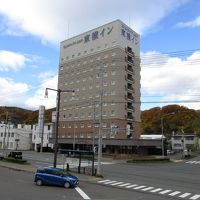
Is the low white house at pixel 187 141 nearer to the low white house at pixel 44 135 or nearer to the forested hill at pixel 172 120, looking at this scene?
the forested hill at pixel 172 120

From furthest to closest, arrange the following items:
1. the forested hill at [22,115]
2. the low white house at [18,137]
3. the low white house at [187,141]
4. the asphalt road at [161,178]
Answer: the forested hill at [22,115], the low white house at [187,141], the low white house at [18,137], the asphalt road at [161,178]

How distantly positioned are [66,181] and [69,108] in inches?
3233

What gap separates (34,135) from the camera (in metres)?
123

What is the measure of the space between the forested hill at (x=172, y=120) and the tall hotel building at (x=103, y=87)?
4168 cm

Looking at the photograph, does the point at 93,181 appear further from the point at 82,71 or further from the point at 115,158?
the point at 82,71

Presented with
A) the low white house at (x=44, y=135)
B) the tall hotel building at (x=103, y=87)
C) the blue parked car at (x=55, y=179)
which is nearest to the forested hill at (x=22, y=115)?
the low white house at (x=44, y=135)

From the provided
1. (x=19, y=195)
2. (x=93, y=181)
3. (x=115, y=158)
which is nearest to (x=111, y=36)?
(x=115, y=158)

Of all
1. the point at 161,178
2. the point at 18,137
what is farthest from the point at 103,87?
the point at 161,178

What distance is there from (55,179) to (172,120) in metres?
123

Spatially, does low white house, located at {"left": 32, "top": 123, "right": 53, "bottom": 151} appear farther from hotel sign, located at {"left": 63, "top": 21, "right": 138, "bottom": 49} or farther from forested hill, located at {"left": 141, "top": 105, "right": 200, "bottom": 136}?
forested hill, located at {"left": 141, "top": 105, "right": 200, "bottom": 136}

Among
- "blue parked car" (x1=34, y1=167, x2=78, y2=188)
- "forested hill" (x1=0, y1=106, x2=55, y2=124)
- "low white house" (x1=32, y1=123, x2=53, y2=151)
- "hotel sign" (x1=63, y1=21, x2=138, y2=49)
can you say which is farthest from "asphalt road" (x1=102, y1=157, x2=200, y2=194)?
"forested hill" (x1=0, y1=106, x2=55, y2=124)

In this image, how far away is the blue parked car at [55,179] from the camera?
29.7 metres

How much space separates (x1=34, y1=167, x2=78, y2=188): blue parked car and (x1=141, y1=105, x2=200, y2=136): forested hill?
11554 cm

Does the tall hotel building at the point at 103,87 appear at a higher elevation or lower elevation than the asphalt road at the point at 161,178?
higher
